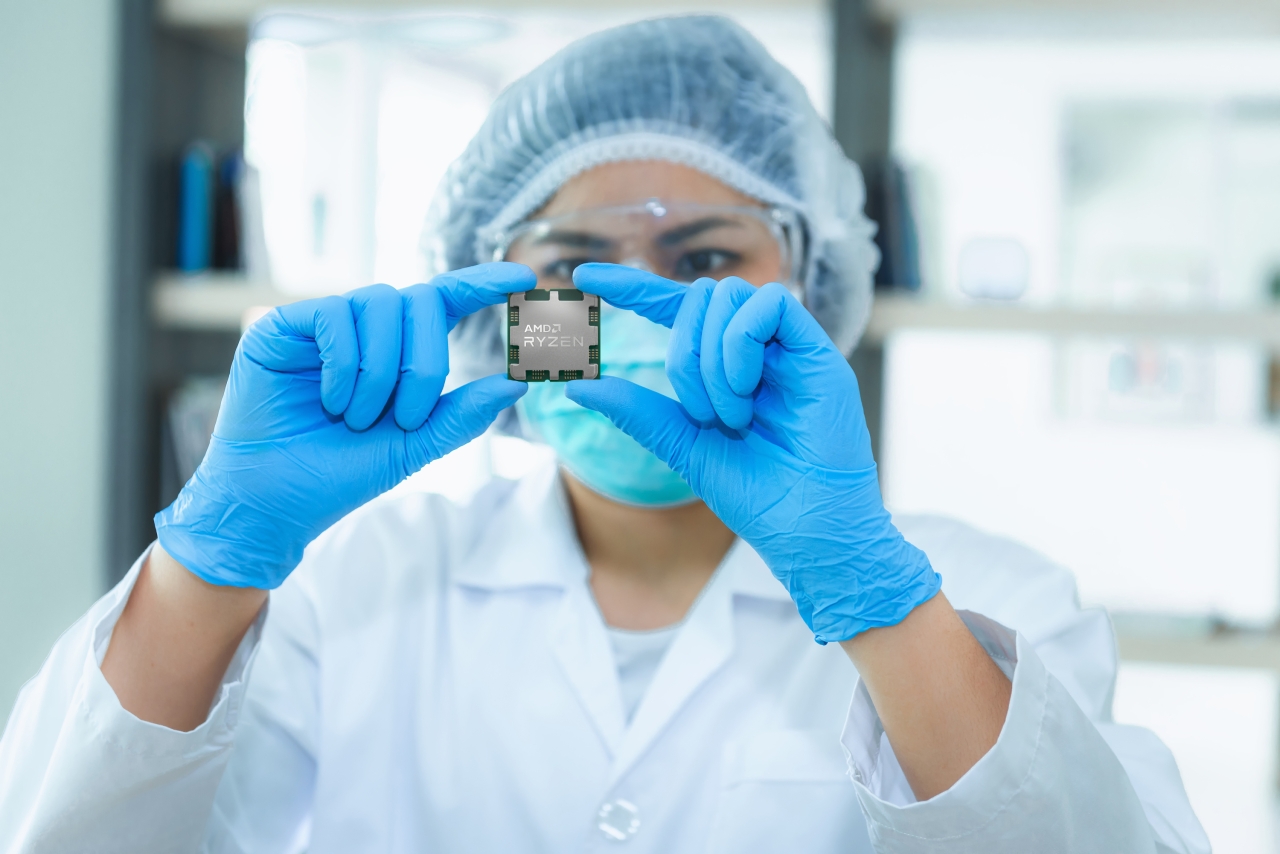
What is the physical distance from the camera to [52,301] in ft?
6.27

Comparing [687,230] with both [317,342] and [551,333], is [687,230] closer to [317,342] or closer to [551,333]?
[551,333]

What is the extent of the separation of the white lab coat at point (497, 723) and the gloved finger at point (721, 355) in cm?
28

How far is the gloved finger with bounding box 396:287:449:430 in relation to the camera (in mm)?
835

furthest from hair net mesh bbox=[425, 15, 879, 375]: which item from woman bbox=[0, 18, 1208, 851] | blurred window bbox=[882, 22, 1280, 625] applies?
blurred window bbox=[882, 22, 1280, 625]

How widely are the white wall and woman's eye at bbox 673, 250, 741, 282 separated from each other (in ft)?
4.53

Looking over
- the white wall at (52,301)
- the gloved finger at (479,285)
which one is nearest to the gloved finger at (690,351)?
the gloved finger at (479,285)

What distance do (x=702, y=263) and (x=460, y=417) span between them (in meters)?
0.38

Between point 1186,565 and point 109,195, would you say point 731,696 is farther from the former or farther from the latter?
point 1186,565

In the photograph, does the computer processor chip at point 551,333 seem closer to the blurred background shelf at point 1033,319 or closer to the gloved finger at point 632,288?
the gloved finger at point 632,288

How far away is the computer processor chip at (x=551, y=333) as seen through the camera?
2.82 feet

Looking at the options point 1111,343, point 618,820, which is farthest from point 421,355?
point 1111,343

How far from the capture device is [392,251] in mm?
3713

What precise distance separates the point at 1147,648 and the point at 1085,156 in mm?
2527

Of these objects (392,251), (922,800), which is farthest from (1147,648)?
(392,251)
